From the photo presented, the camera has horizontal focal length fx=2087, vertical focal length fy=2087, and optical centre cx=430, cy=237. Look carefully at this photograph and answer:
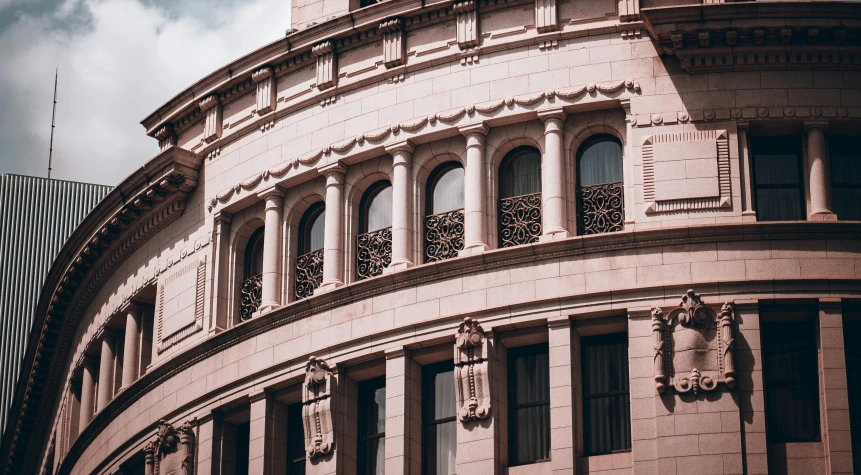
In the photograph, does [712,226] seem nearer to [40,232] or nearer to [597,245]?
[597,245]

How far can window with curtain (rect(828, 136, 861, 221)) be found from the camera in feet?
143

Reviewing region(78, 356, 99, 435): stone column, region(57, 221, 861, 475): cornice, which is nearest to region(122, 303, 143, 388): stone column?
region(57, 221, 861, 475): cornice

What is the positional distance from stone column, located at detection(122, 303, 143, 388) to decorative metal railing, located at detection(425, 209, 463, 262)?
10.2 metres

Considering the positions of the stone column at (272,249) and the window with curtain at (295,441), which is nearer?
the window with curtain at (295,441)

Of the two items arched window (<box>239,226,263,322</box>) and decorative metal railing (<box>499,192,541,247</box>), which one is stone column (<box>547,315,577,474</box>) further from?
arched window (<box>239,226,263,322</box>)

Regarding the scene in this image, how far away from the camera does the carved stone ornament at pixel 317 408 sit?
45.0 meters

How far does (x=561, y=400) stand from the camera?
42.3 m

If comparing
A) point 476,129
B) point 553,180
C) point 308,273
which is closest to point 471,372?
point 553,180

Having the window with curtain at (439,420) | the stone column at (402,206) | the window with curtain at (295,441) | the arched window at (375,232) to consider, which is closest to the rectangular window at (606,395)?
the window with curtain at (439,420)

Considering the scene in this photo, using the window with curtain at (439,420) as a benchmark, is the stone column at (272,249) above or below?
above

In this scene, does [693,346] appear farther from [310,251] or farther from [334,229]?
[310,251]

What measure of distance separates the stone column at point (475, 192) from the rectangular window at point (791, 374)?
6.44 metres

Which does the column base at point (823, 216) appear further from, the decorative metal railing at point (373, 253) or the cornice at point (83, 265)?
the cornice at point (83, 265)

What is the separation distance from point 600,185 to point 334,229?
20.7ft
